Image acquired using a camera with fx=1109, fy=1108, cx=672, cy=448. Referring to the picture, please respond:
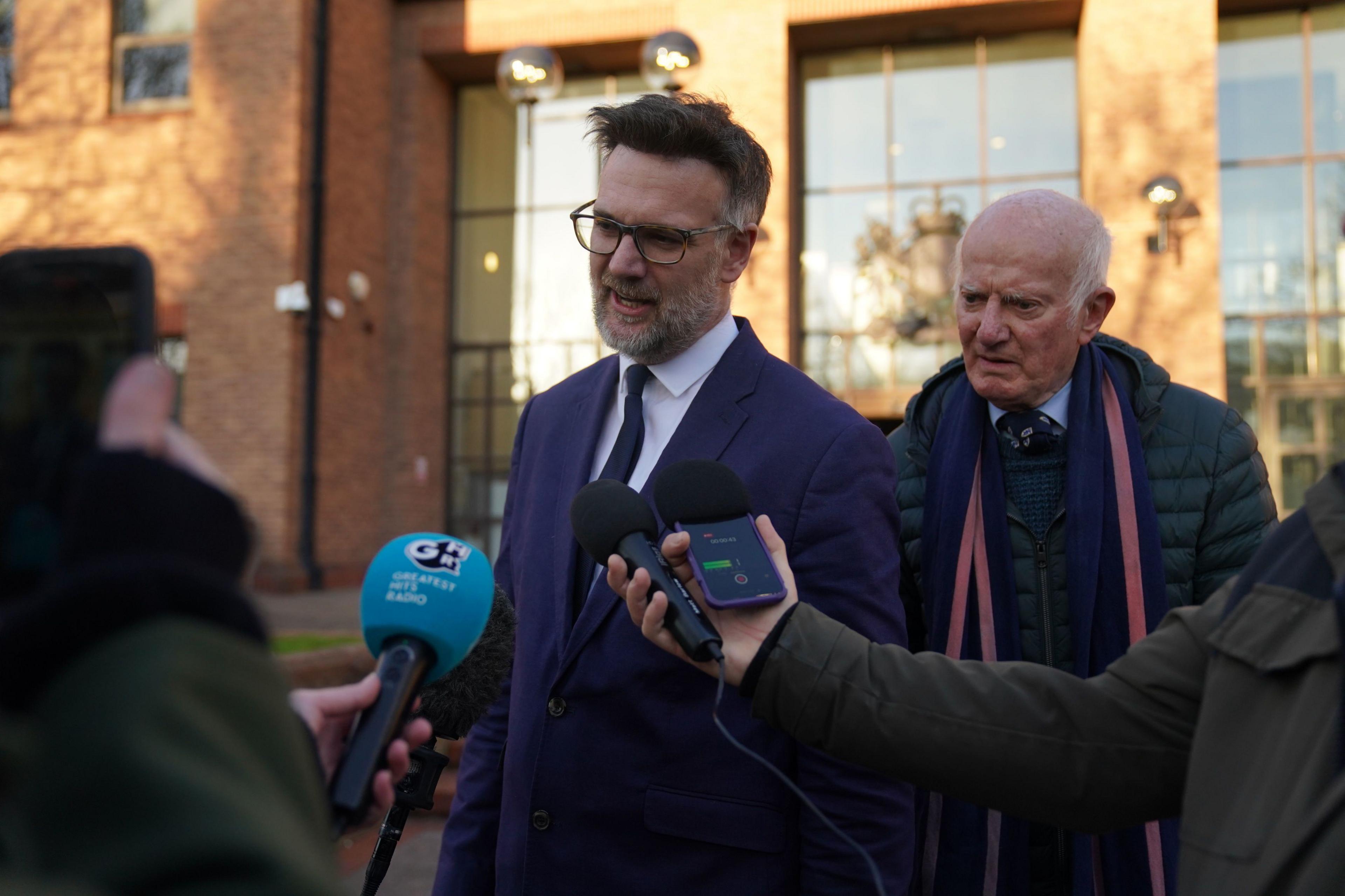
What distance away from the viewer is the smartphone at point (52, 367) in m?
0.74

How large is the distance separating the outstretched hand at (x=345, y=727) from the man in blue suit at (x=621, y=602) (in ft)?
2.81

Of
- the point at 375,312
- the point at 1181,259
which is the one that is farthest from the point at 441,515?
the point at 1181,259

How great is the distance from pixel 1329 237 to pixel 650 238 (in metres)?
11.6

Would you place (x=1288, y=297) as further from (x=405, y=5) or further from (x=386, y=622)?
(x=386, y=622)

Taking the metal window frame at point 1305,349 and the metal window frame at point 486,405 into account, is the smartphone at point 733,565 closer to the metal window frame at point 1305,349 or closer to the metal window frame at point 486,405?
the metal window frame at point 1305,349

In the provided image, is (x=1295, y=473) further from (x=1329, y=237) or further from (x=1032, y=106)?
(x=1032, y=106)

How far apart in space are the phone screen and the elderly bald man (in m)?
1.05

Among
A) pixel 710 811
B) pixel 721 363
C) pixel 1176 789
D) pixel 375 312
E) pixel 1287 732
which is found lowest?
pixel 710 811

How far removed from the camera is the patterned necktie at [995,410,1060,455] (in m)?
2.64

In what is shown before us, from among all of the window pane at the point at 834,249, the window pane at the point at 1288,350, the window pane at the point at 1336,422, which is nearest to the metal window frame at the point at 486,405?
the window pane at the point at 834,249

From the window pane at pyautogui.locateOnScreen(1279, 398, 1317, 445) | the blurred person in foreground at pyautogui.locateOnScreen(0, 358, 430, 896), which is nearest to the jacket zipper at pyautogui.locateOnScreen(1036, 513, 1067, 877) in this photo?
the blurred person in foreground at pyautogui.locateOnScreen(0, 358, 430, 896)

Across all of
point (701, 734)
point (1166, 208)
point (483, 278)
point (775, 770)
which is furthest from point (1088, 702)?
point (483, 278)

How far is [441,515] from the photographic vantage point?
1348 cm

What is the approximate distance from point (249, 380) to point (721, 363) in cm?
989
